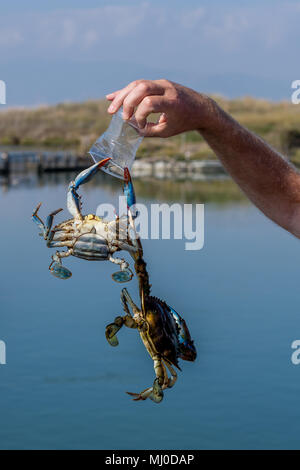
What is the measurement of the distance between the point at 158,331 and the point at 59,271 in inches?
9.8

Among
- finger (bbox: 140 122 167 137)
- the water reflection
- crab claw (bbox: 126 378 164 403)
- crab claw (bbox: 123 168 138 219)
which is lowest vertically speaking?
crab claw (bbox: 126 378 164 403)

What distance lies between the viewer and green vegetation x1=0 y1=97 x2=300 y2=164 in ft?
190

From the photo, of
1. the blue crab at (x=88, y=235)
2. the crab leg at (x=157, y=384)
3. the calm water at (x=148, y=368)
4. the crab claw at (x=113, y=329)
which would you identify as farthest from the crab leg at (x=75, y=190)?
the calm water at (x=148, y=368)

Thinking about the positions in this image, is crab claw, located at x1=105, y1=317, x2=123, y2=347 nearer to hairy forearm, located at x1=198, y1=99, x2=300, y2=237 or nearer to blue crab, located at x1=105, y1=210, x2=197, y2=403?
blue crab, located at x1=105, y1=210, x2=197, y2=403

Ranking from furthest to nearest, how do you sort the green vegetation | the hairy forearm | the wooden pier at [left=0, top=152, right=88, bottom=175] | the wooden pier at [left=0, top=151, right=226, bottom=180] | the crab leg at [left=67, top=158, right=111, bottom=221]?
the wooden pier at [left=0, top=151, right=226, bottom=180] < the green vegetation < the wooden pier at [left=0, top=152, right=88, bottom=175] < the hairy forearm < the crab leg at [left=67, top=158, right=111, bottom=221]

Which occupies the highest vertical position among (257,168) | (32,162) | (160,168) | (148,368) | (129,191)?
(32,162)

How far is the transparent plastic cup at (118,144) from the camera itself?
6.40 feet

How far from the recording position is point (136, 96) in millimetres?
1856

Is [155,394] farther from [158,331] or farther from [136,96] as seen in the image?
[136,96]

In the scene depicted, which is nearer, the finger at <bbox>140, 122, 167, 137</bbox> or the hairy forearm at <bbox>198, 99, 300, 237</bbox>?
the finger at <bbox>140, 122, 167, 137</bbox>

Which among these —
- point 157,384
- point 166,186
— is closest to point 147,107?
point 157,384

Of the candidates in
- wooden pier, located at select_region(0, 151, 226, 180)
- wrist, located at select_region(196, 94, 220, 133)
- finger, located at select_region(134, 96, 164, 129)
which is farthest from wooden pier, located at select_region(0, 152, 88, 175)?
finger, located at select_region(134, 96, 164, 129)

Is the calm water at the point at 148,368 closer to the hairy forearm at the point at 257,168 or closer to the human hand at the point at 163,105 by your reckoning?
the hairy forearm at the point at 257,168

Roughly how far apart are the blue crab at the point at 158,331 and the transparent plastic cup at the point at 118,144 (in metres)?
0.21
